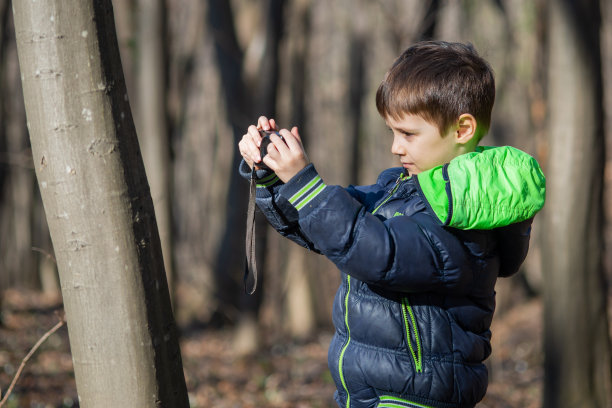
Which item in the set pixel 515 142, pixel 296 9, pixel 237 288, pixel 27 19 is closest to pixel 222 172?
pixel 237 288

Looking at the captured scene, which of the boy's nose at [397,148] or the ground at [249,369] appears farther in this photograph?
the ground at [249,369]

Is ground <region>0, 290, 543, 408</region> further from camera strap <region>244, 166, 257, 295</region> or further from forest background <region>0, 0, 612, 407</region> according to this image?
camera strap <region>244, 166, 257, 295</region>

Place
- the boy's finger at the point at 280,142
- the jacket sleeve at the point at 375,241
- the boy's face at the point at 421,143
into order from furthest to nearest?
the boy's face at the point at 421,143
the boy's finger at the point at 280,142
the jacket sleeve at the point at 375,241

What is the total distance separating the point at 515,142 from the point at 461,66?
10.1 meters

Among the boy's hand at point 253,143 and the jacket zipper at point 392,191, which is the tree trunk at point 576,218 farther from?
the boy's hand at point 253,143

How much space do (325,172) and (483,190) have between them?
17.1m

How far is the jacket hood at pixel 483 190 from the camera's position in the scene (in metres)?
1.98

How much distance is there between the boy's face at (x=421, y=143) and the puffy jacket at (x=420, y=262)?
0.10 m

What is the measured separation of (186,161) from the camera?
2144 cm

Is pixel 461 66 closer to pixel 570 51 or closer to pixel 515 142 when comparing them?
pixel 570 51

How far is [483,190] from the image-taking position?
6.51 feet

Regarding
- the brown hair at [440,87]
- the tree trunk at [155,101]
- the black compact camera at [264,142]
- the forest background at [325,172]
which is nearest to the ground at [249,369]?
the forest background at [325,172]

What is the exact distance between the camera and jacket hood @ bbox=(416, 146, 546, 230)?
198cm

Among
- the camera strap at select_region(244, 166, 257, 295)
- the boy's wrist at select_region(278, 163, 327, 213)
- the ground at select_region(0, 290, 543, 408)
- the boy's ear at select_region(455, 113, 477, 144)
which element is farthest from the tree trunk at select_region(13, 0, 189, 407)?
the ground at select_region(0, 290, 543, 408)
